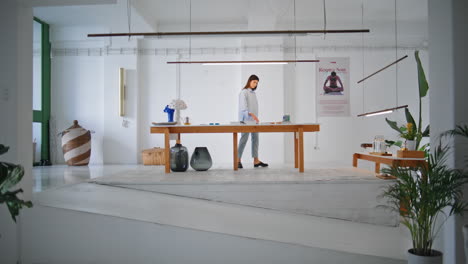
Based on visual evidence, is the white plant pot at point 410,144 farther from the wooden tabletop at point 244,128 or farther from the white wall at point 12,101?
the white wall at point 12,101

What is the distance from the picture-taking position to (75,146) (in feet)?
22.9

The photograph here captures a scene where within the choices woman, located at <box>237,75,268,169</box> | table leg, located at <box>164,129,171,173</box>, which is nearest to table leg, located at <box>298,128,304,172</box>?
woman, located at <box>237,75,268,169</box>

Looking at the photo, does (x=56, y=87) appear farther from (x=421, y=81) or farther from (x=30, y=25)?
(x=421, y=81)

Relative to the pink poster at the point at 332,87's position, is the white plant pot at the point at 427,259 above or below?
below

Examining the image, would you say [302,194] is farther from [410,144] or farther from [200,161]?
[200,161]

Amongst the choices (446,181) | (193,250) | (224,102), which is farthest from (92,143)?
(446,181)

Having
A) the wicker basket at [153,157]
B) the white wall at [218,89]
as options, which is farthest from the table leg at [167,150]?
the white wall at [218,89]

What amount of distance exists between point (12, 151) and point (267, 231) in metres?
2.54

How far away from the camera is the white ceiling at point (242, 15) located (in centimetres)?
672

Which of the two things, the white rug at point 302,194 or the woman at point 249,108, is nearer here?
the white rug at point 302,194

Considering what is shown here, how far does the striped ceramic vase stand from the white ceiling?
2.44 metres

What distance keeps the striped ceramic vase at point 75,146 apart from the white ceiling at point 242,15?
8.01 feet

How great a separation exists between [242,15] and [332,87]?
268 cm

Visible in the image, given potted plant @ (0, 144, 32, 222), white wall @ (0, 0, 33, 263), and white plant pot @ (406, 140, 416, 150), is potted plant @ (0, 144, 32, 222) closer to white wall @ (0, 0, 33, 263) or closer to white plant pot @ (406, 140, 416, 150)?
white wall @ (0, 0, 33, 263)
